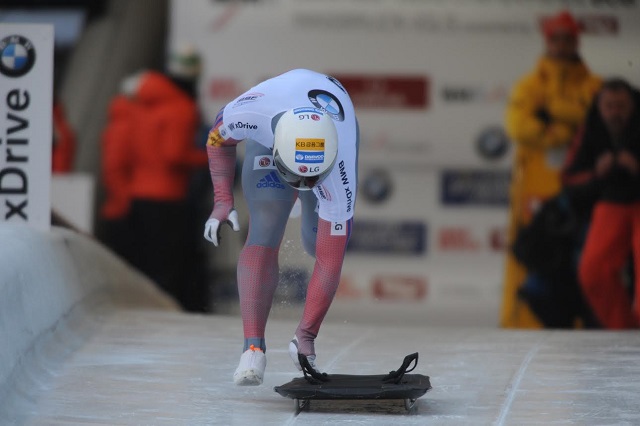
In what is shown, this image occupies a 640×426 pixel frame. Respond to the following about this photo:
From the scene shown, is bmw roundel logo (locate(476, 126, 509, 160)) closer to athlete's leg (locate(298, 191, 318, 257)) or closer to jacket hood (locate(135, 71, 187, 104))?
jacket hood (locate(135, 71, 187, 104))

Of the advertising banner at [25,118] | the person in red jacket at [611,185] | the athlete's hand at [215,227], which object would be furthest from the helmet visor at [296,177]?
the person in red jacket at [611,185]

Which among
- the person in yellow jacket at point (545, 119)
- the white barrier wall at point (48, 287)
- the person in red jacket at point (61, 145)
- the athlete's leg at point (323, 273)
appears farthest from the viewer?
the person in red jacket at point (61, 145)

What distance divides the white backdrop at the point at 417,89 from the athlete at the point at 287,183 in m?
4.54

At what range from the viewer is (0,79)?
852cm

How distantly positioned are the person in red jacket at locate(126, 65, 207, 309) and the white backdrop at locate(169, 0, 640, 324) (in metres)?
0.40

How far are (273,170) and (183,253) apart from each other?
477cm

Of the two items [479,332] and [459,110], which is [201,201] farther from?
[479,332]

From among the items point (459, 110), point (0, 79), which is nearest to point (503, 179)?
point (459, 110)

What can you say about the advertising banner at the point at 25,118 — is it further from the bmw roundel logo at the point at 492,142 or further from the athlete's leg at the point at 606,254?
the bmw roundel logo at the point at 492,142

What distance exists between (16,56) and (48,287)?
1.38 metres

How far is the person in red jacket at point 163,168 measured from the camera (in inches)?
440

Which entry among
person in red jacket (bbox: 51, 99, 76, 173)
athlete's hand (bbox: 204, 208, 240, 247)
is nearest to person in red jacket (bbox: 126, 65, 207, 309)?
person in red jacket (bbox: 51, 99, 76, 173)

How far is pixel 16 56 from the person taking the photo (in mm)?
8523

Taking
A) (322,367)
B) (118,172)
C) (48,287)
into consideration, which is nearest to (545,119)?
(118,172)
